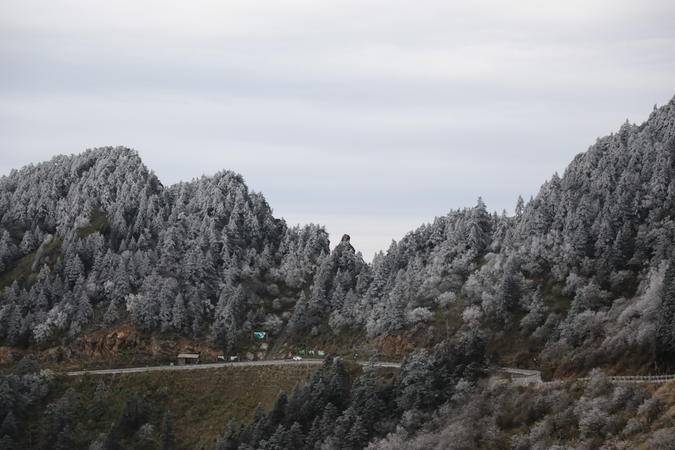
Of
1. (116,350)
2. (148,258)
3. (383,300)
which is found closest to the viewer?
(383,300)

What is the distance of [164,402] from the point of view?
144m

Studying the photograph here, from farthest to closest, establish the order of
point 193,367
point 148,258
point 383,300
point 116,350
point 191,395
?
point 148,258 < point 116,350 < point 383,300 < point 193,367 < point 191,395

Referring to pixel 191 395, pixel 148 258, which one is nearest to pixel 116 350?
pixel 191 395

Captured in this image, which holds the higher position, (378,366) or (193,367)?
(378,366)

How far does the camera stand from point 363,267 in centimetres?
17150

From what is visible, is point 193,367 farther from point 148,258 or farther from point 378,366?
point 378,366

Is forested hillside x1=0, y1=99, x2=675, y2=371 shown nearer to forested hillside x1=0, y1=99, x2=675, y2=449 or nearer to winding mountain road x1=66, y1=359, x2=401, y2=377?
forested hillside x1=0, y1=99, x2=675, y2=449

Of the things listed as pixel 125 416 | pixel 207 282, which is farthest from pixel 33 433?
pixel 207 282

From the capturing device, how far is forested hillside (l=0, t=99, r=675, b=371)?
127 meters

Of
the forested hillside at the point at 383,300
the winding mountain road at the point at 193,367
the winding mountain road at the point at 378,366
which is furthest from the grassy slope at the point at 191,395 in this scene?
the winding mountain road at the point at 378,366

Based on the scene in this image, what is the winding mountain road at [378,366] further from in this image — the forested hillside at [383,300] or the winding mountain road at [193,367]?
the forested hillside at [383,300]

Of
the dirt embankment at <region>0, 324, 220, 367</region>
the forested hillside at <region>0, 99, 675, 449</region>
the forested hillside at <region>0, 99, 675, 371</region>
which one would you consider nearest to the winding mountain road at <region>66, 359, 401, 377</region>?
the dirt embankment at <region>0, 324, 220, 367</region>

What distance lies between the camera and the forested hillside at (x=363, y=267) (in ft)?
416

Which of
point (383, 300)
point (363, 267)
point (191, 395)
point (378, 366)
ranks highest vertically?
point (363, 267)
